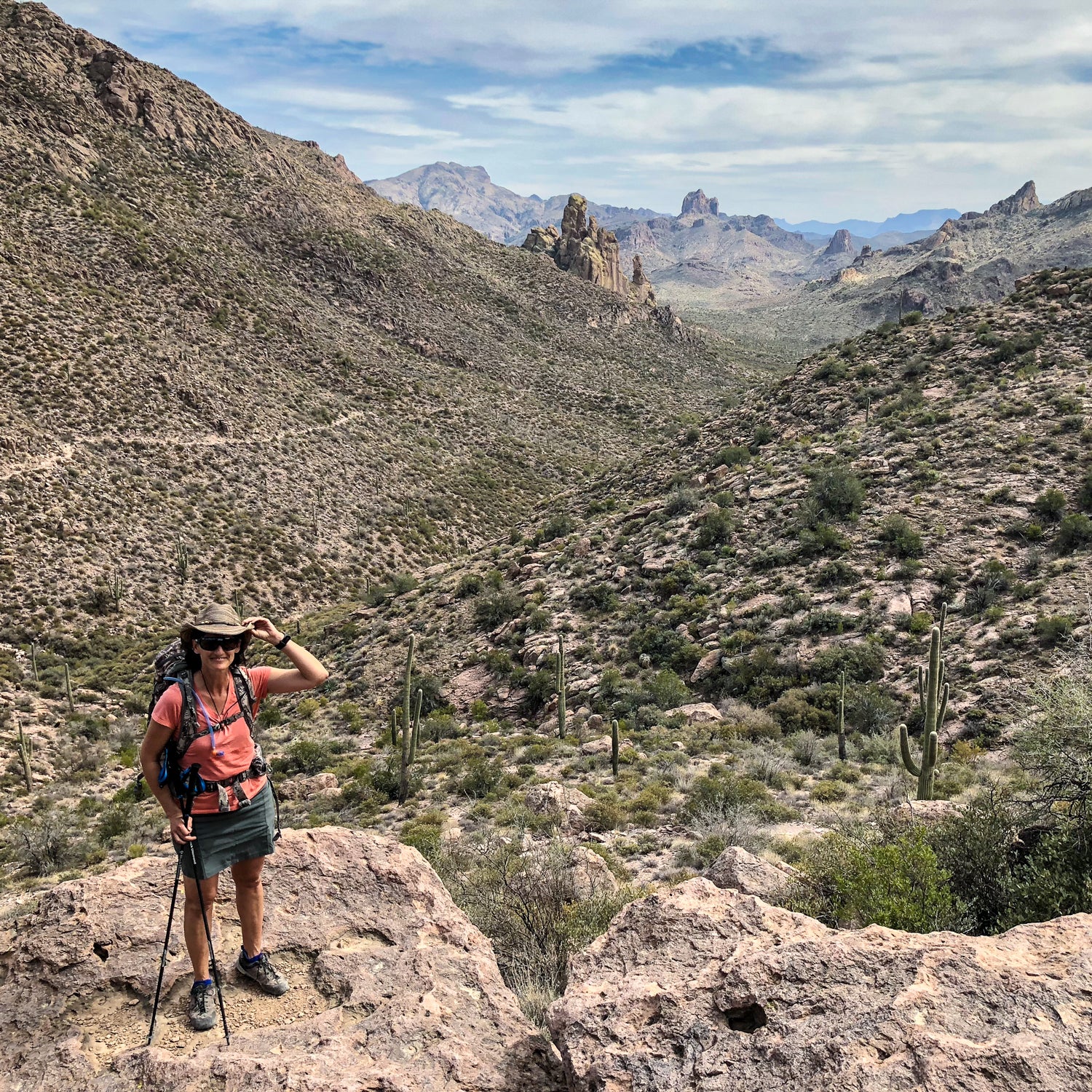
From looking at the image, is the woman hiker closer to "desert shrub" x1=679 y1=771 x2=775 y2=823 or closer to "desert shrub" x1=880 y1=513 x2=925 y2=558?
"desert shrub" x1=679 y1=771 x2=775 y2=823

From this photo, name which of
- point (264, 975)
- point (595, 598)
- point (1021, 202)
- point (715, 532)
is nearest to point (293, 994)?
point (264, 975)

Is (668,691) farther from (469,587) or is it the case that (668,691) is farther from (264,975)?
(264,975)

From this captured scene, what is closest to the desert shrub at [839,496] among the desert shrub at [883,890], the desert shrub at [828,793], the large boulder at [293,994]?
the desert shrub at [828,793]

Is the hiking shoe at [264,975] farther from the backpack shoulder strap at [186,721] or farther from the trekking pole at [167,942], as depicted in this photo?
the backpack shoulder strap at [186,721]

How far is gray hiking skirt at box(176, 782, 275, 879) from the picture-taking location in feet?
13.0

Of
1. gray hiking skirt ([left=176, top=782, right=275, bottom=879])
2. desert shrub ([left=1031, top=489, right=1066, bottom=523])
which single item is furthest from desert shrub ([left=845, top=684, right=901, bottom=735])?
gray hiking skirt ([left=176, top=782, right=275, bottom=879])

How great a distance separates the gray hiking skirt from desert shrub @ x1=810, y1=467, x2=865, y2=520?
63.6 feet

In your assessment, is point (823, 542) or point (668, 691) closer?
point (668, 691)

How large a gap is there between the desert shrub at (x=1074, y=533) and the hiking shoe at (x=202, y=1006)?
62.3ft

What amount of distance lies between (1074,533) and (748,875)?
616 inches

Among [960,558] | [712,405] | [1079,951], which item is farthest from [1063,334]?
[712,405]

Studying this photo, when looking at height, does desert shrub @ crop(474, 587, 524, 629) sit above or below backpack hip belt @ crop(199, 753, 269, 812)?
below

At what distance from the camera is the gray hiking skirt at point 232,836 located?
3.96 metres

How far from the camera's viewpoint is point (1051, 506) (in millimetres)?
17719
